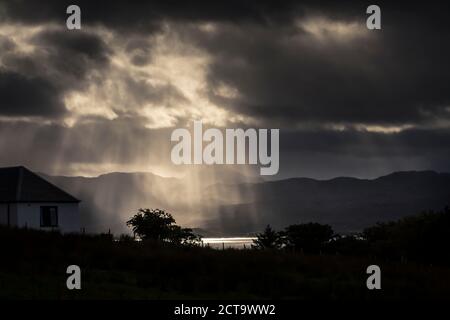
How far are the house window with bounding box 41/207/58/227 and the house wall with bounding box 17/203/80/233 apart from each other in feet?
0.94

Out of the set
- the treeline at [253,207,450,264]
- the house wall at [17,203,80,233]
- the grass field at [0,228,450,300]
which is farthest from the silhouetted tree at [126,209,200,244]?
the grass field at [0,228,450,300]

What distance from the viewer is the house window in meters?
57.7

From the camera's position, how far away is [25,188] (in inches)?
2285

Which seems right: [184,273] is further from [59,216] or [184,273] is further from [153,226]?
[153,226]

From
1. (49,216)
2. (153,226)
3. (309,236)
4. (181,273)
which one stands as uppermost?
(49,216)

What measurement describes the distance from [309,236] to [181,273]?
50775mm

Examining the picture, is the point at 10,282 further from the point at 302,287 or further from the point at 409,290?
A: the point at 409,290

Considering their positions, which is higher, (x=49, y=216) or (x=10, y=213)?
(x=10, y=213)

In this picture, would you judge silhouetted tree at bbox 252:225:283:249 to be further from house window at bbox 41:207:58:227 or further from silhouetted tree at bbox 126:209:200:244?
house window at bbox 41:207:58:227

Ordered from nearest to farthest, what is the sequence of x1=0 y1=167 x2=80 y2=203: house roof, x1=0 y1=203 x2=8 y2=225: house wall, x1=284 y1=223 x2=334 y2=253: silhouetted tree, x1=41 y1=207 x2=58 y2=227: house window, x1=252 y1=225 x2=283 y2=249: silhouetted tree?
x1=0 y1=203 x2=8 y2=225: house wall, x1=0 y1=167 x2=80 y2=203: house roof, x1=41 y1=207 x2=58 y2=227: house window, x1=284 y1=223 x2=334 y2=253: silhouetted tree, x1=252 y1=225 x2=283 y2=249: silhouetted tree

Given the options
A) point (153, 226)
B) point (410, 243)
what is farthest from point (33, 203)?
point (410, 243)

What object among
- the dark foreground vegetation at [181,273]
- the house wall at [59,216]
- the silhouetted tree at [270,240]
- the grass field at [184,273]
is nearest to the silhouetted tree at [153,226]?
the house wall at [59,216]
